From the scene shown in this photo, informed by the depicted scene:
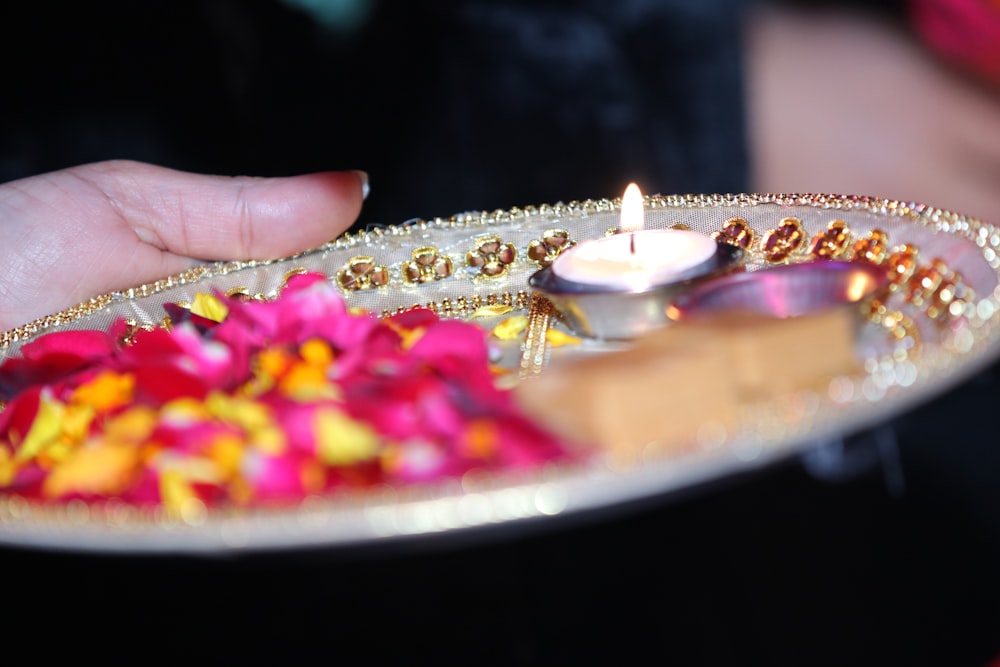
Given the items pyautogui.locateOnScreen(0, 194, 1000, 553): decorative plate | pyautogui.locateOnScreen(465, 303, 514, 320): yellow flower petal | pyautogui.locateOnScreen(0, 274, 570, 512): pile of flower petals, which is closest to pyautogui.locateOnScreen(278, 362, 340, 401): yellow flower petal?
pyautogui.locateOnScreen(0, 274, 570, 512): pile of flower petals

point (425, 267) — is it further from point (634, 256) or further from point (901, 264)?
point (901, 264)

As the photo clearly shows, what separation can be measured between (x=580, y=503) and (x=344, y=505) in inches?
3.9

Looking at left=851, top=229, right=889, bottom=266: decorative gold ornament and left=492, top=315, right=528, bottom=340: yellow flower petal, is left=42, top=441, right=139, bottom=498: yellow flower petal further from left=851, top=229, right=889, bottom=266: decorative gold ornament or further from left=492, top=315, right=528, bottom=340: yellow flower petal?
left=851, top=229, right=889, bottom=266: decorative gold ornament

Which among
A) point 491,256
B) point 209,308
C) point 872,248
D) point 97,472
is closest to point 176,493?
point 97,472

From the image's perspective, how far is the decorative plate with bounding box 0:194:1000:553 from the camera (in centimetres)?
43

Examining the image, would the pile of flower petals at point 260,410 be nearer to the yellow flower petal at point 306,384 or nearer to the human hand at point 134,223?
the yellow flower petal at point 306,384

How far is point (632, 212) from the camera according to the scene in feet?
2.44

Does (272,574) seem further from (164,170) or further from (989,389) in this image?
(989,389)

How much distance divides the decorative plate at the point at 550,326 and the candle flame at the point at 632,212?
8 cm

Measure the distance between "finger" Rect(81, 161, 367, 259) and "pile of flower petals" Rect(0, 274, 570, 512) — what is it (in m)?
0.15

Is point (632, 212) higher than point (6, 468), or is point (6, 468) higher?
point (632, 212)

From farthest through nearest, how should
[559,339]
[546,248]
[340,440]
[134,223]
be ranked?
1. [134,223]
2. [546,248]
3. [559,339]
4. [340,440]

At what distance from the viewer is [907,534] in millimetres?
732

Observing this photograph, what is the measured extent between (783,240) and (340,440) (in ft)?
1.38
